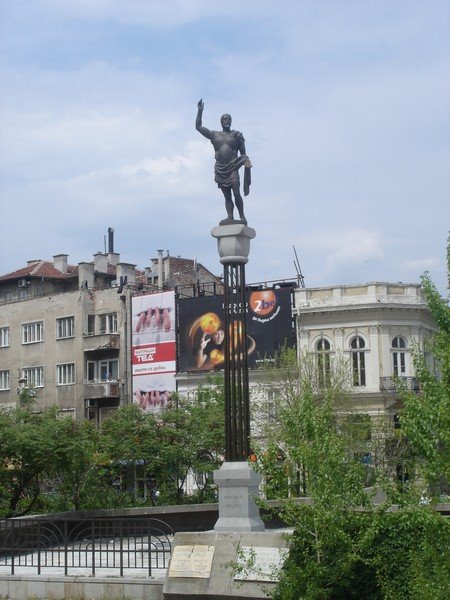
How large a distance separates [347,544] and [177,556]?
3.48 metres

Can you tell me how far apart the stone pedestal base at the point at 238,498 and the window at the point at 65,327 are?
4563cm

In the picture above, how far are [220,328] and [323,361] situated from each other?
10130mm

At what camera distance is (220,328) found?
192 ft

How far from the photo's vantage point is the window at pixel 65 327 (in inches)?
2493

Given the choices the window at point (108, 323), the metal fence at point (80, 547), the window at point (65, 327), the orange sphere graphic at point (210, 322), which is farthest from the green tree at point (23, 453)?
the window at point (65, 327)

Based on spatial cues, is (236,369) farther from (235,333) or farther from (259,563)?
(259,563)

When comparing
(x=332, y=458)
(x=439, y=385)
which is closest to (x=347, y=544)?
(x=332, y=458)

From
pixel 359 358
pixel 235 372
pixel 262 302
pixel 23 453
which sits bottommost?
pixel 23 453

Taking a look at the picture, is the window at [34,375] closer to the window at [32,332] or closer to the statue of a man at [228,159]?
the window at [32,332]

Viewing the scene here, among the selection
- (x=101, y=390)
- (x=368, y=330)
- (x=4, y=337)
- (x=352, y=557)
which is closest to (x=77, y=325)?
(x=101, y=390)

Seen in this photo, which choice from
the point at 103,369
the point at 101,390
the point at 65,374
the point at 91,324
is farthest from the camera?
the point at 65,374

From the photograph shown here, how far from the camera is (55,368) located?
6394 centimetres

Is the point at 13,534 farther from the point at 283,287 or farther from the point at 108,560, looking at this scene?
the point at 283,287

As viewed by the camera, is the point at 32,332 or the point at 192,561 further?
the point at 32,332
